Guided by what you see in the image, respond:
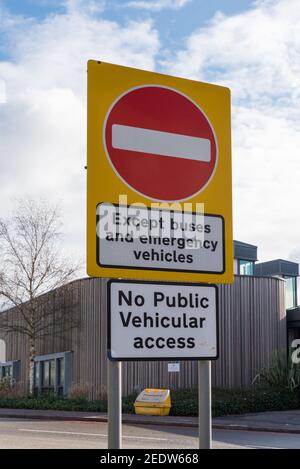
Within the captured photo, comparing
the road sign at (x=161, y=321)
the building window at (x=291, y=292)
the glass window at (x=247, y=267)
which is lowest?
the road sign at (x=161, y=321)

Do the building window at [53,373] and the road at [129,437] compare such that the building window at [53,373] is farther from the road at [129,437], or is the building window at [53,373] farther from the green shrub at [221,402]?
the road at [129,437]

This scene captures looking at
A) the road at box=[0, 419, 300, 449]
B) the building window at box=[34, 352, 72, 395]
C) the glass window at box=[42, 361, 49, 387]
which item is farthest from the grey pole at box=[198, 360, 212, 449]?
the glass window at box=[42, 361, 49, 387]

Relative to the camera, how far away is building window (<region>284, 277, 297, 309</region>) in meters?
37.8

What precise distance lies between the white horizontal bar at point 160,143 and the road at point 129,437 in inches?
446

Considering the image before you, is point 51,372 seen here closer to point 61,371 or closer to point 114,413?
point 61,371

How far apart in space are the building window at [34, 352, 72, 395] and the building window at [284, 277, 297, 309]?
11.6m

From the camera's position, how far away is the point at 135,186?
10.3 feet

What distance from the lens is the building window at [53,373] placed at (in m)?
31.7

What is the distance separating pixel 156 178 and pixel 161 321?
2.00 feet

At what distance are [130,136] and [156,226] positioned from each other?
404 mm

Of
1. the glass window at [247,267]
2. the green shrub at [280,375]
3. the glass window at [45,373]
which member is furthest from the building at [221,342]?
the glass window at [247,267]

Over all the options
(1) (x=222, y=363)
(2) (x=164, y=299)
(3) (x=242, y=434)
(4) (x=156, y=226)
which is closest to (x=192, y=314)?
(2) (x=164, y=299)
